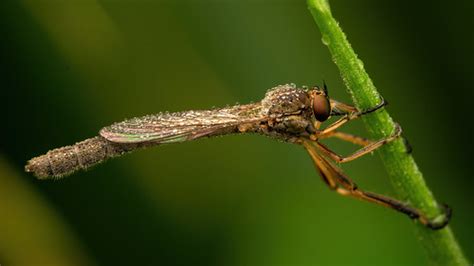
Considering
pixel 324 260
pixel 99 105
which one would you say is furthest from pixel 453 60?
pixel 99 105

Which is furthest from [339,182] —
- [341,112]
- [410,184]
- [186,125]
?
[410,184]

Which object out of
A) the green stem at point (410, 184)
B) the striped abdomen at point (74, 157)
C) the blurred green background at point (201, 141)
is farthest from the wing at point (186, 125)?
the green stem at point (410, 184)

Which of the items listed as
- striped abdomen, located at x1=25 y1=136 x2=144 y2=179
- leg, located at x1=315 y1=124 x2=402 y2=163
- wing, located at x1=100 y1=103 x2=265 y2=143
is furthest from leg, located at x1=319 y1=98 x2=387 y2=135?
striped abdomen, located at x1=25 y1=136 x2=144 y2=179

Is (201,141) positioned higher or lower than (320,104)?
higher

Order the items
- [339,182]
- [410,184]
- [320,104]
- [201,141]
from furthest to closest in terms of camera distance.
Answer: [201,141] < [339,182] < [320,104] < [410,184]

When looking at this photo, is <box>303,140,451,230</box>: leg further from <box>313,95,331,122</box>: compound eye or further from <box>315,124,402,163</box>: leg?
<box>313,95,331,122</box>: compound eye

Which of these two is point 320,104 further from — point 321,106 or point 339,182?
point 339,182
